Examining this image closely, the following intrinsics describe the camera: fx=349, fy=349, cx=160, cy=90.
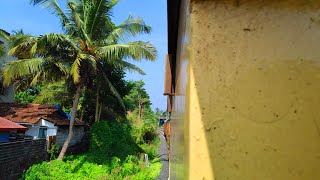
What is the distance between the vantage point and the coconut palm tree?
15.6 metres

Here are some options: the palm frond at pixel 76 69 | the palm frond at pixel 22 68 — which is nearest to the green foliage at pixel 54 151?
the palm frond at pixel 22 68

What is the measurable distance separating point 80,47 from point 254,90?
15819 mm

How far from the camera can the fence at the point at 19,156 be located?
12609mm

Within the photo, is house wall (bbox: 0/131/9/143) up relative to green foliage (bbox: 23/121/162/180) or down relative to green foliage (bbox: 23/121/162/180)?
up

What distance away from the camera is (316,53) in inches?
49.8

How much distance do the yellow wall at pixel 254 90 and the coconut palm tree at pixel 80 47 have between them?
14218mm

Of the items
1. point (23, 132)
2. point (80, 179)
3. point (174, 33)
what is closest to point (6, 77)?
point (23, 132)

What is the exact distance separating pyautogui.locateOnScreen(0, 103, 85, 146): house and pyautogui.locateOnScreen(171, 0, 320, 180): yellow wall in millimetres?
17534

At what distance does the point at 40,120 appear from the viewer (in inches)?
724

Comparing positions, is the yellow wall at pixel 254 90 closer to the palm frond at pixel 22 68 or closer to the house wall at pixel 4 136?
the house wall at pixel 4 136

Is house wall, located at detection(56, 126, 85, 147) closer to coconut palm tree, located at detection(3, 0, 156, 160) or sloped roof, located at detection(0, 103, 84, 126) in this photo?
sloped roof, located at detection(0, 103, 84, 126)

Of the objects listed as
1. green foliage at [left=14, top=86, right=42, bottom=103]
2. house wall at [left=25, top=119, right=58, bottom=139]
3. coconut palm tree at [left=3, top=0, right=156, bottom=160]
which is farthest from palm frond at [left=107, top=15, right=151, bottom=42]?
green foliage at [left=14, top=86, right=42, bottom=103]

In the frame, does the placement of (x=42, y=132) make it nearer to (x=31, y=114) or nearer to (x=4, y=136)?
(x=31, y=114)

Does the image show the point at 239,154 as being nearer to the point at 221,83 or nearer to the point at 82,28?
the point at 221,83
